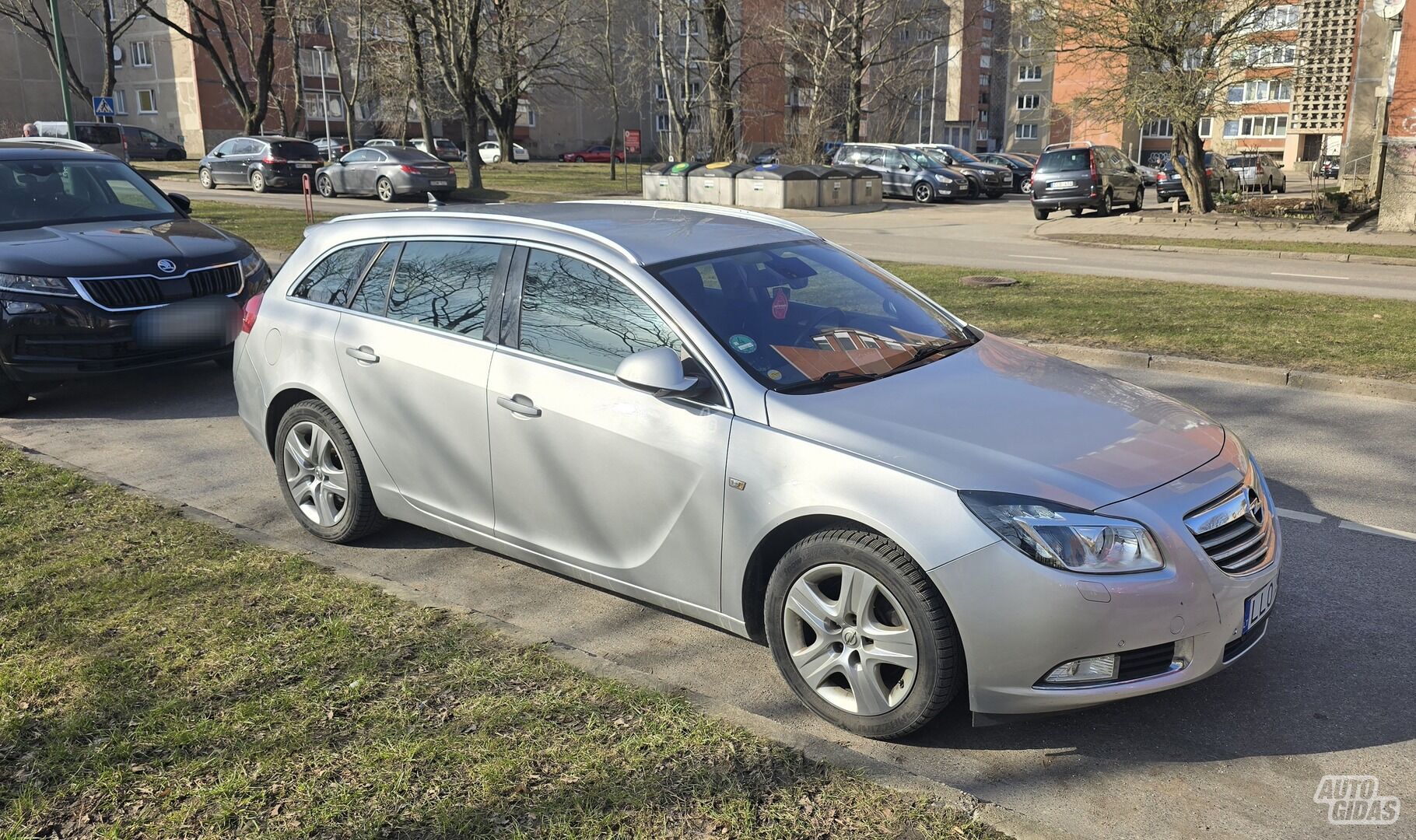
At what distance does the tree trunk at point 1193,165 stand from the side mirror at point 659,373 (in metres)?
22.8

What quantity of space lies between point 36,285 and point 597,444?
5495 millimetres

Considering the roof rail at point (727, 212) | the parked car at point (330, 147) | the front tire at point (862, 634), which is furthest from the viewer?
the parked car at point (330, 147)

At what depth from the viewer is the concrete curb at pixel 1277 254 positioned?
16703 millimetres

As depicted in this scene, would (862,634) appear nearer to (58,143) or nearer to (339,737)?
(339,737)

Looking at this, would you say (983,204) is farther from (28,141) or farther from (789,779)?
(789,779)

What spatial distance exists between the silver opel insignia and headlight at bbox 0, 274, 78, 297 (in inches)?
120

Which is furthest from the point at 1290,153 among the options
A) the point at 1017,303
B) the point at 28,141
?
the point at 28,141

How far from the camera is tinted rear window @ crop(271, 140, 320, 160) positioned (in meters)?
30.9

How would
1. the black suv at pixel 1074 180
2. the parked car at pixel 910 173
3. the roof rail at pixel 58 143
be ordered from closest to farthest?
the roof rail at pixel 58 143, the black suv at pixel 1074 180, the parked car at pixel 910 173

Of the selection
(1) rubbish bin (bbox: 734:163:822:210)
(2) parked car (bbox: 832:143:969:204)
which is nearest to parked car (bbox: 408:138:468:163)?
(2) parked car (bbox: 832:143:969:204)

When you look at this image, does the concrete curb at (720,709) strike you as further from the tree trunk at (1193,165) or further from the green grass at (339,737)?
the tree trunk at (1193,165)

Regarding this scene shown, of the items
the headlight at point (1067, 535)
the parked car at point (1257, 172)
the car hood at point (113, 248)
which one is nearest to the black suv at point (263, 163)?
the car hood at point (113, 248)

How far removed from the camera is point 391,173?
28938 mm

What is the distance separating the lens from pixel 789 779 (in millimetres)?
3072
